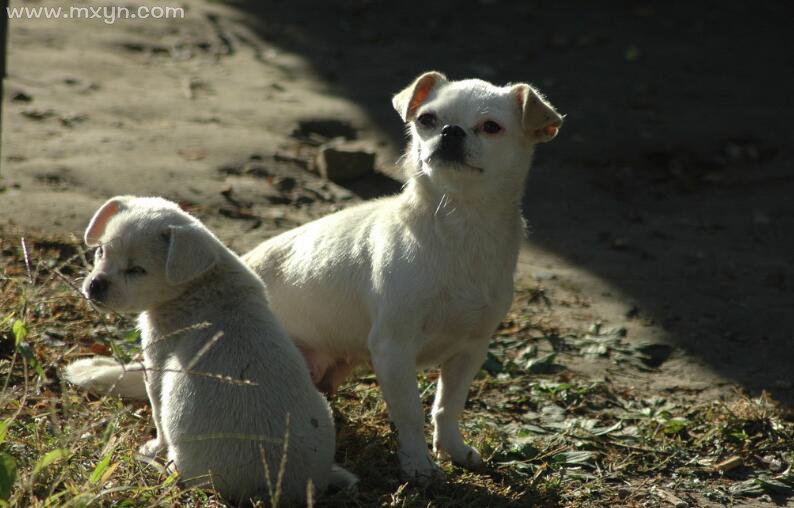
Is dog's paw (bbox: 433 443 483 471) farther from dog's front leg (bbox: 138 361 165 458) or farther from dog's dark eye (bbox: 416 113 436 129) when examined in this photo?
dog's dark eye (bbox: 416 113 436 129)

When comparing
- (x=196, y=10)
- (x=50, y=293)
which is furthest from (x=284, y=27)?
(x=50, y=293)

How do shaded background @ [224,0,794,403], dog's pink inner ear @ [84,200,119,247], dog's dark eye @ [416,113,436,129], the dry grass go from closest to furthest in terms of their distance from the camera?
the dry grass < dog's pink inner ear @ [84,200,119,247] < dog's dark eye @ [416,113,436,129] < shaded background @ [224,0,794,403]

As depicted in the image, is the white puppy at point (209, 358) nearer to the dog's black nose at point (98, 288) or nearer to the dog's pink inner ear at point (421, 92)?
the dog's black nose at point (98, 288)

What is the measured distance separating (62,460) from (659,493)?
2557mm

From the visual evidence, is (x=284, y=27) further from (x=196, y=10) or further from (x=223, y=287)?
(x=223, y=287)

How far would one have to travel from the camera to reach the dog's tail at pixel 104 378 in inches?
189

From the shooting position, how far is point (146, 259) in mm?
4219

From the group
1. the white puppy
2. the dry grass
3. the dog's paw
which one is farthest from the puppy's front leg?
the white puppy

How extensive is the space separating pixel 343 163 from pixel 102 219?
148 inches

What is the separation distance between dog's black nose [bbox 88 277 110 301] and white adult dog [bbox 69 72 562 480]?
27.7 inches

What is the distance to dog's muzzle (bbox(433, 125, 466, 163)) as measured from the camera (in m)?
4.51

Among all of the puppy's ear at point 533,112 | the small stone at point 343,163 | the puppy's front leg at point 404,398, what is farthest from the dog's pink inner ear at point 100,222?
the small stone at point 343,163

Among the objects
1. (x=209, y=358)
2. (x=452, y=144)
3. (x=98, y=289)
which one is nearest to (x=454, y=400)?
(x=452, y=144)

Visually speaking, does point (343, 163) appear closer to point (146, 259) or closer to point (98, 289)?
point (146, 259)
